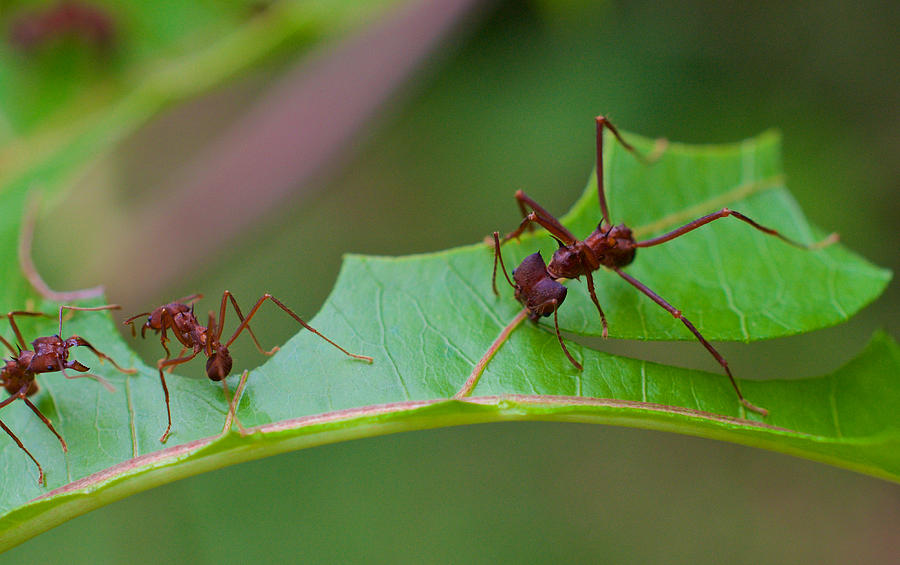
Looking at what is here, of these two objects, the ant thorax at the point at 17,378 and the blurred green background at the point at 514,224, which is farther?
the blurred green background at the point at 514,224

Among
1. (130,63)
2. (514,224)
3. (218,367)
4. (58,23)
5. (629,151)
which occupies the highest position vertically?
(58,23)

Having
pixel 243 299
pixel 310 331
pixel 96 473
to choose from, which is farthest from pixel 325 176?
pixel 96 473

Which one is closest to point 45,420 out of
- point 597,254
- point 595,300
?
point 595,300

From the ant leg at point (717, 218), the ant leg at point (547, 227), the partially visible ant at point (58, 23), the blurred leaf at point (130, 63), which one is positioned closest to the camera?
the ant leg at point (717, 218)

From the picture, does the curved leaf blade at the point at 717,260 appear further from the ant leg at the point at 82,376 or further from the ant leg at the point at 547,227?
the ant leg at the point at 82,376

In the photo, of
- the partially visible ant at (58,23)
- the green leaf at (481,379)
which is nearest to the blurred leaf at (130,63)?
the partially visible ant at (58,23)

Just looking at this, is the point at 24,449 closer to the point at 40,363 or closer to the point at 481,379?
the point at 40,363

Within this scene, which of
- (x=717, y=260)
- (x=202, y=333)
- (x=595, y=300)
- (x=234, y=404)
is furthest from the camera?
(x=202, y=333)

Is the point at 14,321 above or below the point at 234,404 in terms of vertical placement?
above
